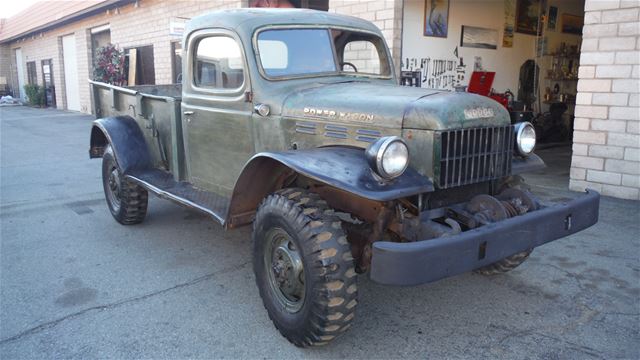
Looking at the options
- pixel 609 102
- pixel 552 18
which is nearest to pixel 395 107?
pixel 609 102

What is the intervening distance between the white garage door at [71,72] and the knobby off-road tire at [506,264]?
21213 millimetres

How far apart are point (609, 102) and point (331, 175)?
4976 mm

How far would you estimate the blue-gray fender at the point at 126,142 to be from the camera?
479 centimetres

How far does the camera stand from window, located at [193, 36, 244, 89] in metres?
3.71

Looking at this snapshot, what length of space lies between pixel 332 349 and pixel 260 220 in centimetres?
84

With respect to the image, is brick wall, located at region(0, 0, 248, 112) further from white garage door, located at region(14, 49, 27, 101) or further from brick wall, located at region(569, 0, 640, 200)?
white garage door, located at region(14, 49, 27, 101)

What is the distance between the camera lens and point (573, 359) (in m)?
2.71

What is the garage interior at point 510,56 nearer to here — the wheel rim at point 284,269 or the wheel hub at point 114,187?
the wheel hub at point 114,187

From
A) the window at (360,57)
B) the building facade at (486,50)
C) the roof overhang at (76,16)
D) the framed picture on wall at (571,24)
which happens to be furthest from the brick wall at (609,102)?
the roof overhang at (76,16)

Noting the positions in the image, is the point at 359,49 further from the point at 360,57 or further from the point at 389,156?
the point at 389,156

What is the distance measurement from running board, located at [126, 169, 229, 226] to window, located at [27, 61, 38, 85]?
27.0m

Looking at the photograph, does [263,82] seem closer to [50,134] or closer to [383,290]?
[383,290]

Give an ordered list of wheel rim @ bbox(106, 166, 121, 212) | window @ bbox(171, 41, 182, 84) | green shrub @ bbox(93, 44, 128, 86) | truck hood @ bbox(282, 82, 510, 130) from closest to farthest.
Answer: truck hood @ bbox(282, 82, 510, 130), wheel rim @ bbox(106, 166, 121, 212), window @ bbox(171, 41, 182, 84), green shrub @ bbox(93, 44, 128, 86)

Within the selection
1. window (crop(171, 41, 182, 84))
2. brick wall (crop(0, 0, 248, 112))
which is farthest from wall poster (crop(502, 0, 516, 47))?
window (crop(171, 41, 182, 84))
